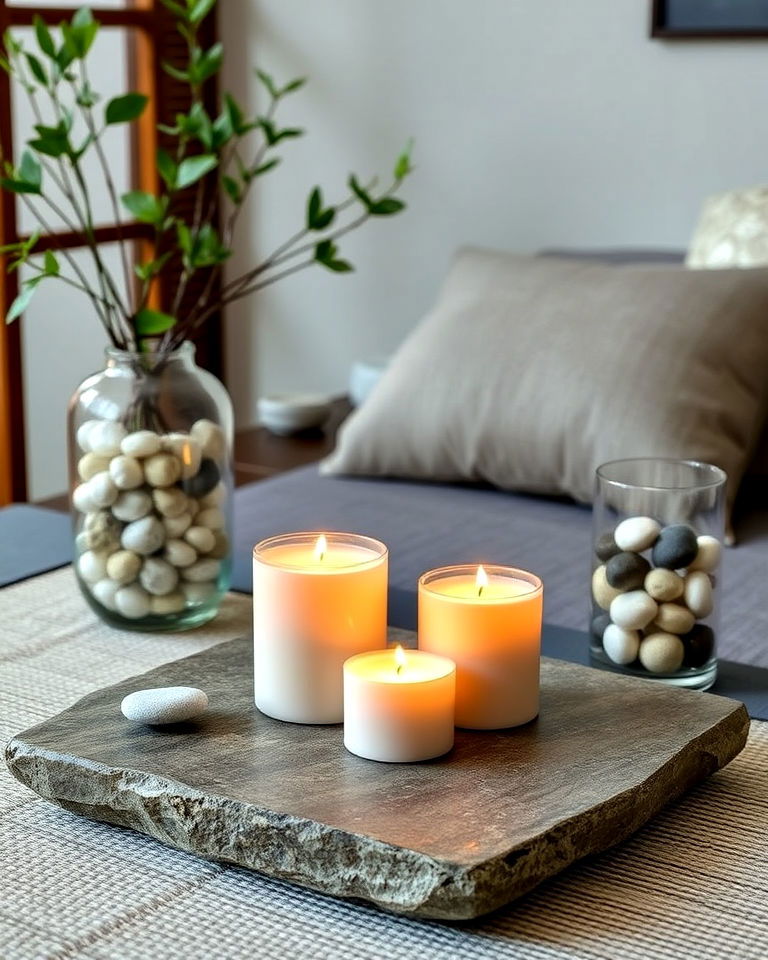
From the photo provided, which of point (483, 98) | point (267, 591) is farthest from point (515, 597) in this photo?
point (483, 98)

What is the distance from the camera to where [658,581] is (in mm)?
1108

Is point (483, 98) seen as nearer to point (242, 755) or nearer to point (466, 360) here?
point (466, 360)

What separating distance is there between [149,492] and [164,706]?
1.15 feet

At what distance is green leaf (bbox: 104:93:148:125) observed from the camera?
127cm

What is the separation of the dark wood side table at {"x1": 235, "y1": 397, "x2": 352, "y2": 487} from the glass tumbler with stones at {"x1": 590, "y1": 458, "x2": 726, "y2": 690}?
0.88 m

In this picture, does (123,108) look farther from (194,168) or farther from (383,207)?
(383,207)

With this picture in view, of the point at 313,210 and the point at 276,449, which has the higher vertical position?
the point at 313,210

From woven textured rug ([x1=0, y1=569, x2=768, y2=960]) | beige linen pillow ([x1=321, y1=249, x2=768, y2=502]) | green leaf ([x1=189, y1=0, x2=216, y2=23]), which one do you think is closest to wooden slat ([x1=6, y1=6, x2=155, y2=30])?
beige linen pillow ([x1=321, y1=249, x2=768, y2=502])

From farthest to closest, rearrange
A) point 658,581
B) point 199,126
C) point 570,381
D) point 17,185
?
point 570,381
point 199,126
point 17,185
point 658,581

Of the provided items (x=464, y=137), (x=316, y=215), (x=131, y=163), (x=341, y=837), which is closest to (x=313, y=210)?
(x=316, y=215)

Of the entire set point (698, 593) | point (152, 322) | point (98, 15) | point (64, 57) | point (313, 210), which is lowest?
point (698, 593)

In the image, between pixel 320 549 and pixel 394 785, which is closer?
pixel 394 785

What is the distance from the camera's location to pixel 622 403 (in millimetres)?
1714

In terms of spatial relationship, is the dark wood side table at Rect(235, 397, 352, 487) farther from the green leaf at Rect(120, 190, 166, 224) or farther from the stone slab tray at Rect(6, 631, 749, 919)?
the stone slab tray at Rect(6, 631, 749, 919)
